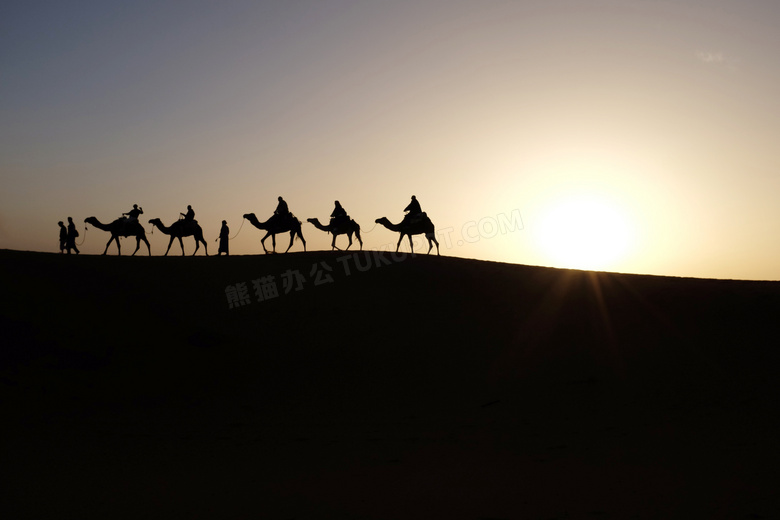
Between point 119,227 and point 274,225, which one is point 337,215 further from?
point 119,227

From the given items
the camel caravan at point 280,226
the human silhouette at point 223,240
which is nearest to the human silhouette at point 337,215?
the camel caravan at point 280,226

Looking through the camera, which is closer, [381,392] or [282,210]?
[381,392]

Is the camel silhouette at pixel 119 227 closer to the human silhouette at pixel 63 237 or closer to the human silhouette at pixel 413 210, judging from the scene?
the human silhouette at pixel 63 237

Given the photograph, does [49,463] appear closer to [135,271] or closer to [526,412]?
[526,412]

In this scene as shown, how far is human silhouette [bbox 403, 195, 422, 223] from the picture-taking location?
Answer: 23875mm

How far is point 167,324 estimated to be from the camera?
15680 mm

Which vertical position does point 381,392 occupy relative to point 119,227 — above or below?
below

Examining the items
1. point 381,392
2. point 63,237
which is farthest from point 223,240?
point 381,392

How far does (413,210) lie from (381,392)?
12.4m

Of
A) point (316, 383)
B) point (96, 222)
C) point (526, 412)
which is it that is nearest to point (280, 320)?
point (316, 383)

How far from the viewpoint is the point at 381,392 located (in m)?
12.5

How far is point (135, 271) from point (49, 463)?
11400mm

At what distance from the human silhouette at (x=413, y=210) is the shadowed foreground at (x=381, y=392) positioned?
10.1 ft

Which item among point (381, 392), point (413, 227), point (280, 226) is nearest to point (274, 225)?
point (280, 226)
